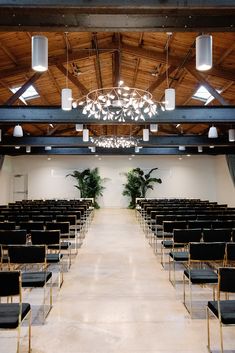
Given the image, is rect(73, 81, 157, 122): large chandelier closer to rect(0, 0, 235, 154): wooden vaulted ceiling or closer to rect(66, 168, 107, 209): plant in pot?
rect(0, 0, 235, 154): wooden vaulted ceiling

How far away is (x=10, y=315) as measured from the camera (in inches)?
134

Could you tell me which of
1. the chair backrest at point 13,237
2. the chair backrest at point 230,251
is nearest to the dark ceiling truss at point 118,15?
the chair backrest at point 230,251

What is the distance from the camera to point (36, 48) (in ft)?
14.3

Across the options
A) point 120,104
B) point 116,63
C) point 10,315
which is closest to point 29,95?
point 116,63

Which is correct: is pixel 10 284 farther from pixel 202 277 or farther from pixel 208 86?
pixel 208 86

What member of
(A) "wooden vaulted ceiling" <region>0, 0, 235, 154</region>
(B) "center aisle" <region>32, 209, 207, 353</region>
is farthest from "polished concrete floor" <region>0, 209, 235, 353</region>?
(A) "wooden vaulted ceiling" <region>0, 0, 235, 154</region>

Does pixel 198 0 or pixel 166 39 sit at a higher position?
pixel 166 39

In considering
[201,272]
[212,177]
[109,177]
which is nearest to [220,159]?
[212,177]

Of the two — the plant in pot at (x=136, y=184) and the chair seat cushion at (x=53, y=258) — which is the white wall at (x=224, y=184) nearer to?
the plant in pot at (x=136, y=184)

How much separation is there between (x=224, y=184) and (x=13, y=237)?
1838cm

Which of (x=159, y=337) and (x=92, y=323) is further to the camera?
(x=92, y=323)

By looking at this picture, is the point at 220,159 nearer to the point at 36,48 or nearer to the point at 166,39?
the point at 166,39

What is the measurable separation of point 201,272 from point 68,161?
63.9 ft

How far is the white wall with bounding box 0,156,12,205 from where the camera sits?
21719 mm
